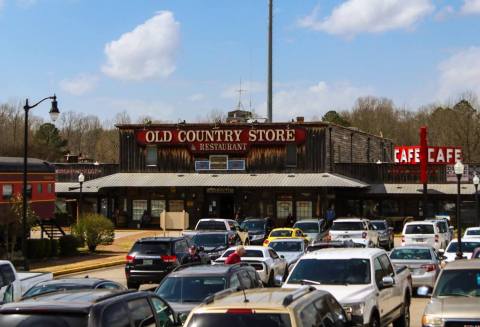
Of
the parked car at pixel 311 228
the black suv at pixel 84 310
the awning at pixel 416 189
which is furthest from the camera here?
the awning at pixel 416 189

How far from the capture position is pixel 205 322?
26.9 feet

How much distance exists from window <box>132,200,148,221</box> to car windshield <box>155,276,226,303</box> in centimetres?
4422

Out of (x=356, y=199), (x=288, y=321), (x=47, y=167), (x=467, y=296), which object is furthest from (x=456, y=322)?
(x=356, y=199)

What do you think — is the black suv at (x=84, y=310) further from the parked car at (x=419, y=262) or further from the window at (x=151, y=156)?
the window at (x=151, y=156)

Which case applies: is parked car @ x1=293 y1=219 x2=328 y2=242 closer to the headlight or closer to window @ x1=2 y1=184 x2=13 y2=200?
window @ x1=2 y1=184 x2=13 y2=200

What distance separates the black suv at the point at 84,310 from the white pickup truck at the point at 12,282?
6.42 meters

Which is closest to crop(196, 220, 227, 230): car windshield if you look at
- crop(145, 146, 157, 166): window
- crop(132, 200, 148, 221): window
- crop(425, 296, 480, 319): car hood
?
crop(132, 200, 148, 221): window

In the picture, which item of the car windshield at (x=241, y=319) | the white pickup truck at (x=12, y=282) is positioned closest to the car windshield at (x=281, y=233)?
the white pickup truck at (x=12, y=282)

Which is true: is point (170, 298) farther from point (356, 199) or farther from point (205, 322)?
point (356, 199)

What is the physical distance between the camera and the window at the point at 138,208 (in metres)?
58.7

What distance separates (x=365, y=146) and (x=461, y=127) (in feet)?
88.9

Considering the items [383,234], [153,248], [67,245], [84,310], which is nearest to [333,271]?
[84,310]

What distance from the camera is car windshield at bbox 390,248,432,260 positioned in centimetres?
2505

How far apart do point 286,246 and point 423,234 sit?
29.0 feet
